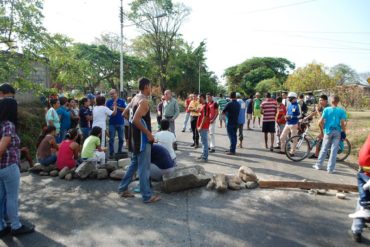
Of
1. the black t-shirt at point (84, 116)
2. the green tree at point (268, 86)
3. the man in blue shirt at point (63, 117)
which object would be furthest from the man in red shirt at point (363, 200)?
the green tree at point (268, 86)

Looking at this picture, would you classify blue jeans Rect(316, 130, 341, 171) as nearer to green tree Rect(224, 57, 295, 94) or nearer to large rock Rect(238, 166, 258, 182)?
large rock Rect(238, 166, 258, 182)

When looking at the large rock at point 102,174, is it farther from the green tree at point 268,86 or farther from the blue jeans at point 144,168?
the green tree at point 268,86

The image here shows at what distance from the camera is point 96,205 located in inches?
194

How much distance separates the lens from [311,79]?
31.4 meters

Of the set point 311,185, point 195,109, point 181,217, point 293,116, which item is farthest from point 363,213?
point 195,109

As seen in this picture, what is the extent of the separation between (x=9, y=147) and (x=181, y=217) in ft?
8.50

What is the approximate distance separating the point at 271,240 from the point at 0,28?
656cm

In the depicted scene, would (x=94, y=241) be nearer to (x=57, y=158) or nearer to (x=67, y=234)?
(x=67, y=234)

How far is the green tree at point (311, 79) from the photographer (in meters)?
30.5

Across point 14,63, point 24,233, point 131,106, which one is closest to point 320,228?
point 131,106

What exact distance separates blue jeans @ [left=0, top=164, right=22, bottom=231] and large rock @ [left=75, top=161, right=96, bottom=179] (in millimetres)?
2233

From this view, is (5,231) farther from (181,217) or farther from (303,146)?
(303,146)

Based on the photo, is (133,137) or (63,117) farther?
(63,117)

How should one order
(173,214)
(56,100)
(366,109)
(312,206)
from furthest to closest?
(366,109)
(56,100)
(312,206)
(173,214)
